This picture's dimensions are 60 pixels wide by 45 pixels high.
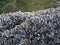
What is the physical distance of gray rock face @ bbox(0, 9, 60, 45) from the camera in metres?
4.29

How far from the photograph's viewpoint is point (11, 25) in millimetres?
4758

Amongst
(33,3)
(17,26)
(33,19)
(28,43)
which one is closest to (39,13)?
(33,19)

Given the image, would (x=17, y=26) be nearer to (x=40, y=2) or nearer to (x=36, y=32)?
(x=36, y=32)

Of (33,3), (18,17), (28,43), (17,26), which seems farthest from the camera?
(33,3)

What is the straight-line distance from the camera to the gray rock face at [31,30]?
4.29 meters

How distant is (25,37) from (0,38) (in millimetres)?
542

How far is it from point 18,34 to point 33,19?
555mm

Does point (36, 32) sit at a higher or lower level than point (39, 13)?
lower

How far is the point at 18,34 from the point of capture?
4.41 m

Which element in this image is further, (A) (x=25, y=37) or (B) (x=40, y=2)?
(B) (x=40, y=2)

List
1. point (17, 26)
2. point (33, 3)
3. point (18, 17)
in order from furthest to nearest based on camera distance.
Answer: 1. point (33, 3)
2. point (18, 17)
3. point (17, 26)

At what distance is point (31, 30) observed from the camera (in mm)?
4441

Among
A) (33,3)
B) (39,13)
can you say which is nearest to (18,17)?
(39,13)

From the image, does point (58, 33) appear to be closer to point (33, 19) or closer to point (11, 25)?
point (33, 19)
